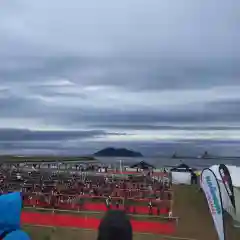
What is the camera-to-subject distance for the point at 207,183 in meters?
10.3

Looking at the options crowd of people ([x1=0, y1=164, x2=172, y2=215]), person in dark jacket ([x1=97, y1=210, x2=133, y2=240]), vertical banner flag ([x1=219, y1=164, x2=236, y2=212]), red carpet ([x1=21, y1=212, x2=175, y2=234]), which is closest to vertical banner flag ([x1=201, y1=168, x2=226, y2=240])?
red carpet ([x1=21, y1=212, x2=175, y2=234])

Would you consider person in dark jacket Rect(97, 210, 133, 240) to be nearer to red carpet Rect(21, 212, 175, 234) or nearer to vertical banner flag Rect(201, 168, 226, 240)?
vertical banner flag Rect(201, 168, 226, 240)

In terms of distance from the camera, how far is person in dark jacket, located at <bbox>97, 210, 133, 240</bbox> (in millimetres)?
2574

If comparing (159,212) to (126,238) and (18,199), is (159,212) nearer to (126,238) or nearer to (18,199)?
(18,199)

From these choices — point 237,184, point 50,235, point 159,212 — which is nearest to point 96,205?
point 159,212

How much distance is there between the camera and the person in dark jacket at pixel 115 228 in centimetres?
257

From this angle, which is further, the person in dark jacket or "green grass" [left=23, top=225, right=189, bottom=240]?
"green grass" [left=23, top=225, right=189, bottom=240]

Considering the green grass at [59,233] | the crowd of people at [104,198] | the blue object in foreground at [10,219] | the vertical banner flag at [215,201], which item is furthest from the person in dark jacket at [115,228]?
the crowd of people at [104,198]

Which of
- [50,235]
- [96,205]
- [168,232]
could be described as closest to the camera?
[50,235]

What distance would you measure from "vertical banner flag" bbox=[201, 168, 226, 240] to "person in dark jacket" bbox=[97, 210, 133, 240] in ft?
24.6

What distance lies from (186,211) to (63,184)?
10.1 meters

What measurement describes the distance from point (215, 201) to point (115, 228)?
7735mm

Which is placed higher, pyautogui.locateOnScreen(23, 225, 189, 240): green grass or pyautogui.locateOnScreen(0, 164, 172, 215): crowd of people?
pyautogui.locateOnScreen(0, 164, 172, 215): crowd of people

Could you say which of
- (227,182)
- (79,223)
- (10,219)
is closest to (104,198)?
(79,223)
